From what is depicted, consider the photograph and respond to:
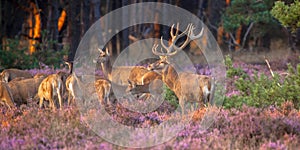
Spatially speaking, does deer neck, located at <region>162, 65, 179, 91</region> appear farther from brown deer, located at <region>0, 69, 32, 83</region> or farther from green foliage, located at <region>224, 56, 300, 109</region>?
brown deer, located at <region>0, 69, 32, 83</region>

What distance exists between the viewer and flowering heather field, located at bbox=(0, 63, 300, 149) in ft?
24.4

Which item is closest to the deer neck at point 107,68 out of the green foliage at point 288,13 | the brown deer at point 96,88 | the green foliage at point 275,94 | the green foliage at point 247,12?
the brown deer at point 96,88

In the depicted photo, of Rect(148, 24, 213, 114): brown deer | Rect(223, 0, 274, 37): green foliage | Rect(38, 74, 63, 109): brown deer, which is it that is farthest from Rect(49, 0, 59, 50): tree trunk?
Rect(148, 24, 213, 114): brown deer

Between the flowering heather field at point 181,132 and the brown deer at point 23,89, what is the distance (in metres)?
2.23

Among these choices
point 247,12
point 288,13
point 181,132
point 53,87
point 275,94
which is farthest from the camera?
point 247,12

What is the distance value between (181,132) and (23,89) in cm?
531

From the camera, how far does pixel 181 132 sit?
818cm

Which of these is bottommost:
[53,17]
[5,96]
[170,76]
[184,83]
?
[5,96]

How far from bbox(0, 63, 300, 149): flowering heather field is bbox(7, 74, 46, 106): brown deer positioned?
7.31 feet

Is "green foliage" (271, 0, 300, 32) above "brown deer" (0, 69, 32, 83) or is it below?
above

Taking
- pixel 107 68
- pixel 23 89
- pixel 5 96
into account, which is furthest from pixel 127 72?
pixel 5 96

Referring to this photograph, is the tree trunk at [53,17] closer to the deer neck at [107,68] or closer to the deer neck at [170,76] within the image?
the deer neck at [107,68]

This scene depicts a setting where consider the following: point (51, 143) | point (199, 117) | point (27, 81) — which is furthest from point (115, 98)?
point (51, 143)

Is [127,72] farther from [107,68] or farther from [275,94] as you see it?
[275,94]
